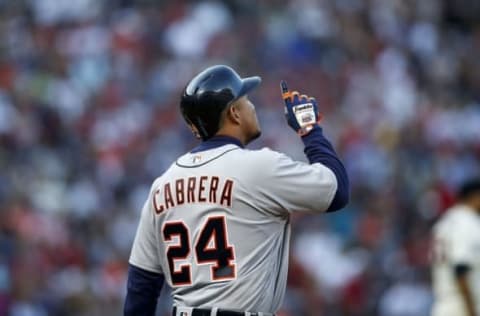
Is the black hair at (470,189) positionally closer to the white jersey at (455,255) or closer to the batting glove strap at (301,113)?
the white jersey at (455,255)

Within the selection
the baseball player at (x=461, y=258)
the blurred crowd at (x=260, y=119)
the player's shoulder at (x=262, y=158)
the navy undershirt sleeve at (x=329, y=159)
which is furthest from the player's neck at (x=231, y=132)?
the blurred crowd at (x=260, y=119)

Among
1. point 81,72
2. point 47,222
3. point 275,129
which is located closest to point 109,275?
point 47,222

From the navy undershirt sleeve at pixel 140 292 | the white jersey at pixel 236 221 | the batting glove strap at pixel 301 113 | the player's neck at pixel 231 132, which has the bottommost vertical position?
the navy undershirt sleeve at pixel 140 292

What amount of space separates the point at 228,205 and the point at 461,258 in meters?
3.48

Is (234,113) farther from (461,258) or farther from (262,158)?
(461,258)

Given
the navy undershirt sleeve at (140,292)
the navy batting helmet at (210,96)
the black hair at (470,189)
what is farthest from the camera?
the black hair at (470,189)

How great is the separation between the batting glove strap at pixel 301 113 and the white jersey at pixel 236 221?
0.23 meters

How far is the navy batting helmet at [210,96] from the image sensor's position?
19.3 ft

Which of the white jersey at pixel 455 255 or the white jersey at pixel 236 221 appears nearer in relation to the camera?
the white jersey at pixel 236 221

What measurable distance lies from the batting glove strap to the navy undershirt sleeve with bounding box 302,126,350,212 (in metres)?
0.03

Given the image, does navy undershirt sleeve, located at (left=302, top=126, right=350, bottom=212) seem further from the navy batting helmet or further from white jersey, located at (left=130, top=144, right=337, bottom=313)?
the navy batting helmet

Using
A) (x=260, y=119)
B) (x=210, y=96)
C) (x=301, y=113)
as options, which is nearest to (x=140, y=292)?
(x=210, y=96)

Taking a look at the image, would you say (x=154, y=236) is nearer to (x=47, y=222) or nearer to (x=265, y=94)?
(x=47, y=222)

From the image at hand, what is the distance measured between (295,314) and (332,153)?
7164 millimetres
